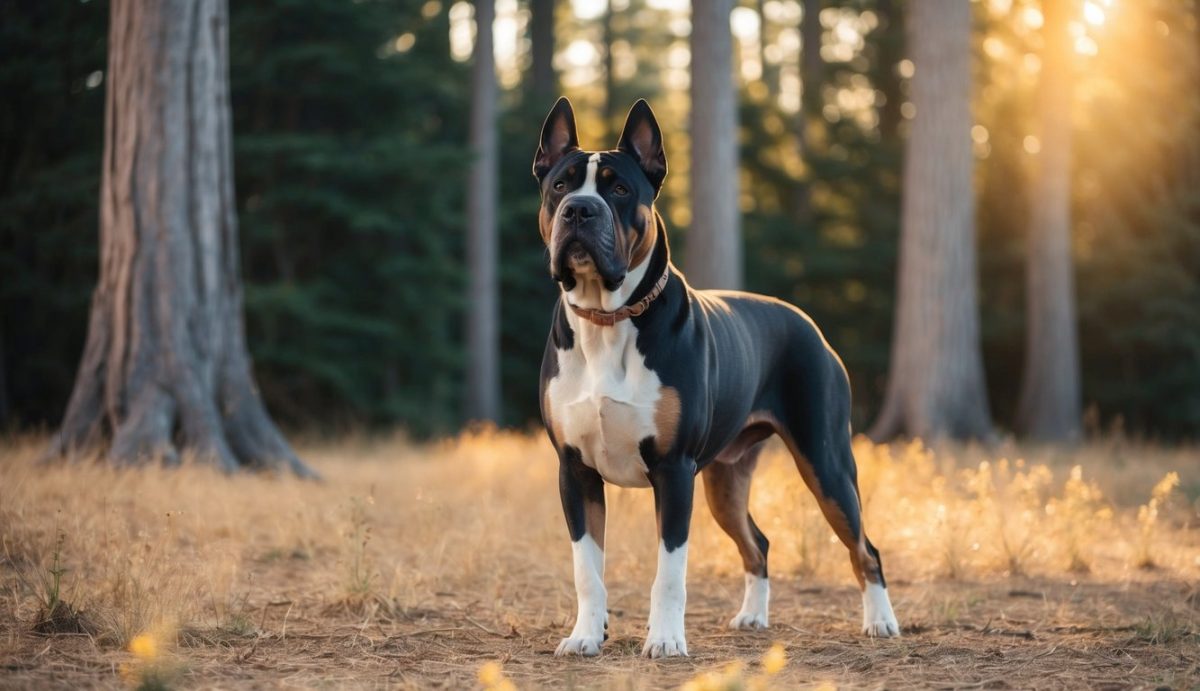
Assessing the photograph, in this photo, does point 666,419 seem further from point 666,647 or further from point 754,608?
point 754,608

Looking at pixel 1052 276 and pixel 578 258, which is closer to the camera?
pixel 578 258

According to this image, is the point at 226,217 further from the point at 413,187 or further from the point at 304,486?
the point at 413,187

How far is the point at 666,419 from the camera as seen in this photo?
4.70m

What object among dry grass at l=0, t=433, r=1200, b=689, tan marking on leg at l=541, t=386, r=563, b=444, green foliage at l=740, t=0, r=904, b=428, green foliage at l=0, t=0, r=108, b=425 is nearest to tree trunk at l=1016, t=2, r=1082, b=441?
green foliage at l=740, t=0, r=904, b=428

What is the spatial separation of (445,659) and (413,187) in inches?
539

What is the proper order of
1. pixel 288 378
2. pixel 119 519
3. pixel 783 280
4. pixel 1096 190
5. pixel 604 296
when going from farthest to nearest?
pixel 783 280 < pixel 1096 190 < pixel 288 378 < pixel 119 519 < pixel 604 296

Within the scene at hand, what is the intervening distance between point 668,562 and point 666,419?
576mm

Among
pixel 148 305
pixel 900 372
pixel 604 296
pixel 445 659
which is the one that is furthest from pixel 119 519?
pixel 900 372

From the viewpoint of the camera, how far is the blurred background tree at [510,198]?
1592cm

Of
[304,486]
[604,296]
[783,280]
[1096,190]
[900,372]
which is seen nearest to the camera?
[604,296]

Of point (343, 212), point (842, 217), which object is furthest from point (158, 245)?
point (842, 217)

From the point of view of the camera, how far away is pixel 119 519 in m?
6.22

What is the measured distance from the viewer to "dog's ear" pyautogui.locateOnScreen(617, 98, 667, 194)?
16.4 ft

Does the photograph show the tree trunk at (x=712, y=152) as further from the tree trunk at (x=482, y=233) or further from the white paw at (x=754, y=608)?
the white paw at (x=754, y=608)
